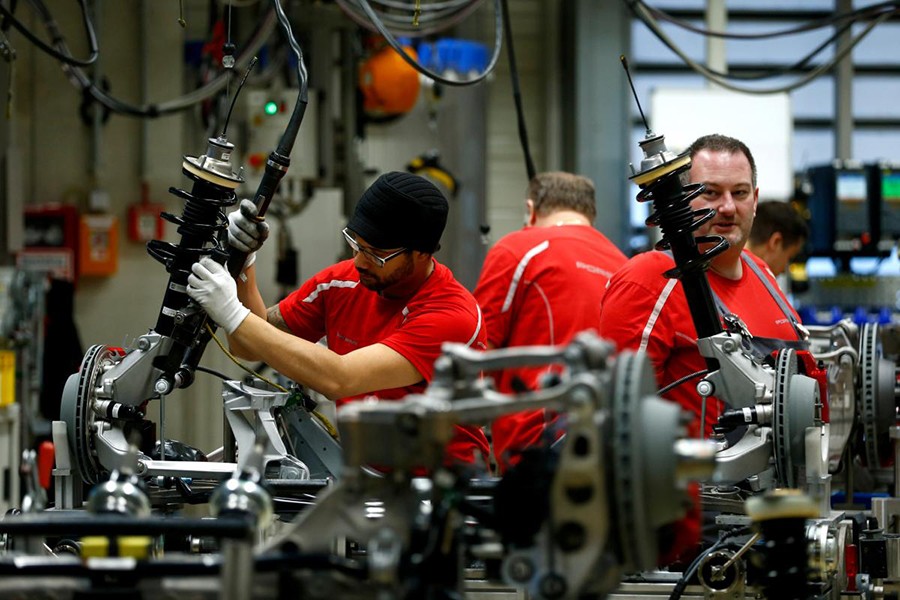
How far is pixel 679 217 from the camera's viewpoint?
3.34 metres

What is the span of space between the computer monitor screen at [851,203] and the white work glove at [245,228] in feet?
19.4

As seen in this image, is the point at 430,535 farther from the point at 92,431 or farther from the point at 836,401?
the point at 836,401

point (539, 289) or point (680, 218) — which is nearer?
point (680, 218)

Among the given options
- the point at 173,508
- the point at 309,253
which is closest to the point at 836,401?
the point at 173,508

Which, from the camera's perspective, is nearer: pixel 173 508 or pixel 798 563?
pixel 798 563

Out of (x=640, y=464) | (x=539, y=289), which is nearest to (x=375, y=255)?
(x=539, y=289)

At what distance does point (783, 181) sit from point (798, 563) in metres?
6.48

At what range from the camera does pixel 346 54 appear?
7.51 m

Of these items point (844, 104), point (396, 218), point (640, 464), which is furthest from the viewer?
point (844, 104)

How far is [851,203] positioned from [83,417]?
20.6ft

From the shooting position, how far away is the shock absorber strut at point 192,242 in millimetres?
3268

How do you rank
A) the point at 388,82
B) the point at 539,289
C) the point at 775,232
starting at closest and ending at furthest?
the point at 539,289 < the point at 775,232 < the point at 388,82

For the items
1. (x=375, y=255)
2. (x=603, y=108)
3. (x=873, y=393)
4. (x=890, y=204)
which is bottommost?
(x=873, y=393)

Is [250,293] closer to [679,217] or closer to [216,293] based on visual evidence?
[216,293]
